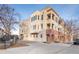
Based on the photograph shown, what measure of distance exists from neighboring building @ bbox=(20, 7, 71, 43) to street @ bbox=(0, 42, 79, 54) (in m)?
0.05

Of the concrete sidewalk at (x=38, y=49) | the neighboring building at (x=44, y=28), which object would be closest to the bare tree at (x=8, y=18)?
the neighboring building at (x=44, y=28)

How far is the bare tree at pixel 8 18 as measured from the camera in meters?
2.96

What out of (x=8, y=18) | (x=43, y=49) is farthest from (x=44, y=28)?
(x=8, y=18)

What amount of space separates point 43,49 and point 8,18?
19.2 inches

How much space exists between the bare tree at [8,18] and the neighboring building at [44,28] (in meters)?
0.09

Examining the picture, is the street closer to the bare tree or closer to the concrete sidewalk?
the concrete sidewalk

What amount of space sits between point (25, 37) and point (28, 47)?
0.11m

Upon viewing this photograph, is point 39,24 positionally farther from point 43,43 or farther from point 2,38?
point 2,38

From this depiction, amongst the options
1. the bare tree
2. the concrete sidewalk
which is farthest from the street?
the bare tree

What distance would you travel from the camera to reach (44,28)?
2959mm

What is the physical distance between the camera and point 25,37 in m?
2.98

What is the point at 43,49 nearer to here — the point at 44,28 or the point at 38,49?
the point at 38,49

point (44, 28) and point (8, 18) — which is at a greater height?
point (8, 18)
